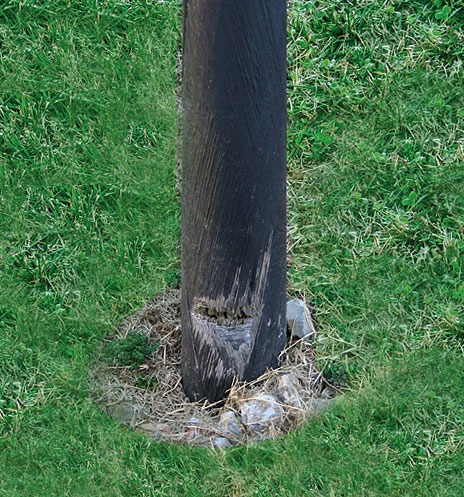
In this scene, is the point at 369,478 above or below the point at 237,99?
below

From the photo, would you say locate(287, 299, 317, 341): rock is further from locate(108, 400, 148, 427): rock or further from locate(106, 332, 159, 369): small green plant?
locate(108, 400, 148, 427): rock

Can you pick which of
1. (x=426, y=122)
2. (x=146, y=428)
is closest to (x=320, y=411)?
(x=146, y=428)

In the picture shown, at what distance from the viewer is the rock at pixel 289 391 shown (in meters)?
3.54

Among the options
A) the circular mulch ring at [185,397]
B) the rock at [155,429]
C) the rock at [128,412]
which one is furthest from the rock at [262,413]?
the rock at [128,412]

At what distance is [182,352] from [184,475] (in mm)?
503

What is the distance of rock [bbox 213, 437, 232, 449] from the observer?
343 cm

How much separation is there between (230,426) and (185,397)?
274 millimetres

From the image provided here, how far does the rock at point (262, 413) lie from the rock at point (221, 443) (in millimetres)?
90

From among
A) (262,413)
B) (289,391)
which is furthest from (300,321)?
(262,413)

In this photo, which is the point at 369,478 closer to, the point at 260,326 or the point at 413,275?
the point at 260,326

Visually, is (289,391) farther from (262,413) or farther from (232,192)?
(232,192)

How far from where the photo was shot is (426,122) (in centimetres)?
446

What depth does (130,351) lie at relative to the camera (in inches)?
149

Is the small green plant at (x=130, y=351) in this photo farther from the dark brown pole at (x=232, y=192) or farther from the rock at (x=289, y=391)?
the rock at (x=289, y=391)
